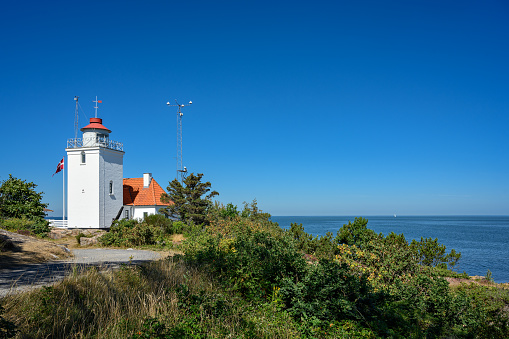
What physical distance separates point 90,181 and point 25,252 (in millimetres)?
18427

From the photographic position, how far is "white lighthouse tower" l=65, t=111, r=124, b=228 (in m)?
27.4

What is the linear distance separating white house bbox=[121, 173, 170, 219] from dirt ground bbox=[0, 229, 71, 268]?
1795cm

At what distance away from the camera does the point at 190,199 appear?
26.2 m

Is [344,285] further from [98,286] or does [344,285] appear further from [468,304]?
[98,286]

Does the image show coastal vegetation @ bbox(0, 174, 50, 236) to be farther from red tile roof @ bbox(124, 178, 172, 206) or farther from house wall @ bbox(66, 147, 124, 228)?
red tile roof @ bbox(124, 178, 172, 206)

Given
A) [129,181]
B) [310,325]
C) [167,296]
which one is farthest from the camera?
[129,181]

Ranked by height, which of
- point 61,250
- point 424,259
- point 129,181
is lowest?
point 424,259

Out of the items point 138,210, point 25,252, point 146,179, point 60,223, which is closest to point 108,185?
point 138,210

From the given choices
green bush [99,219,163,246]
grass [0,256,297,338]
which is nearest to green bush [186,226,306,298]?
grass [0,256,297,338]

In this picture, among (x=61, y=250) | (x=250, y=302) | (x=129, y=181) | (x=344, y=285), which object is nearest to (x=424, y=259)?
(x=344, y=285)

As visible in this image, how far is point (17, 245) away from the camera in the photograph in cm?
1098

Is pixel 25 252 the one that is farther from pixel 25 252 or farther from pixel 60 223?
pixel 60 223

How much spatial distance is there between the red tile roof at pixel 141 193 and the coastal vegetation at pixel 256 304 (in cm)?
2389

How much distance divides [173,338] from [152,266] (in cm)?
348
